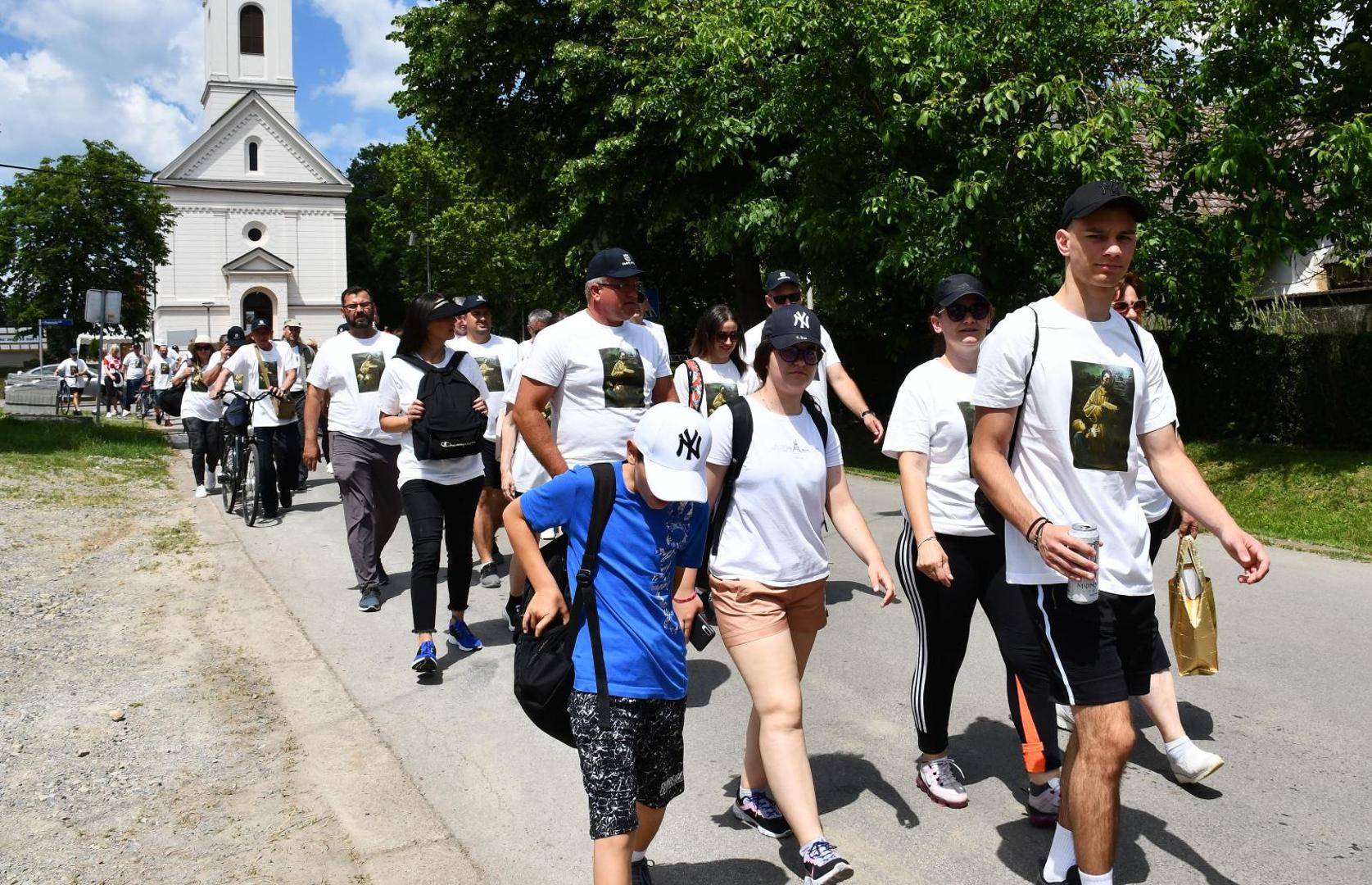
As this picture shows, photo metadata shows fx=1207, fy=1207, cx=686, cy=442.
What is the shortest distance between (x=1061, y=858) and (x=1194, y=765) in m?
1.14

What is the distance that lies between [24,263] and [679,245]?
17.6m

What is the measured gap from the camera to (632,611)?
339cm

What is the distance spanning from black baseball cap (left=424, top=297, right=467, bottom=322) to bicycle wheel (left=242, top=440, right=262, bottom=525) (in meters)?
5.77

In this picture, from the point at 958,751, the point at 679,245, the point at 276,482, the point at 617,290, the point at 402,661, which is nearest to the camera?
the point at 958,751

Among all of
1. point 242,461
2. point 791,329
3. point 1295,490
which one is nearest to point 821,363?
point 791,329

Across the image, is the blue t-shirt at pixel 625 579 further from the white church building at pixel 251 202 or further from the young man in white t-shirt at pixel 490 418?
the white church building at pixel 251 202

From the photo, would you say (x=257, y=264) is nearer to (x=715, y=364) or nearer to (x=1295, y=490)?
(x=1295, y=490)

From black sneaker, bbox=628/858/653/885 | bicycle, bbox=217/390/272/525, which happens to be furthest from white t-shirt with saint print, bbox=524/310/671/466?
bicycle, bbox=217/390/272/525

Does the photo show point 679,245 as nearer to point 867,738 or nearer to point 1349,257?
point 1349,257

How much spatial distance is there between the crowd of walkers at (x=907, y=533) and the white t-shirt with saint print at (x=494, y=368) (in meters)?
3.05

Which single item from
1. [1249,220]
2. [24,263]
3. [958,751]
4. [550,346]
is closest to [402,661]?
[550,346]

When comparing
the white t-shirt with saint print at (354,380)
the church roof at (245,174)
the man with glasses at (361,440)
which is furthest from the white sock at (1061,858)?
the church roof at (245,174)

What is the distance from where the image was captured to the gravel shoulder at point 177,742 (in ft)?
13.6

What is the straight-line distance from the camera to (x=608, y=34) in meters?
21.9
